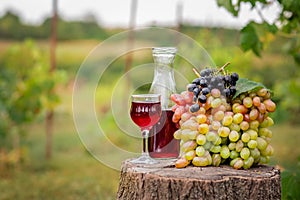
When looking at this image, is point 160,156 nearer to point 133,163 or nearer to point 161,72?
point 133,163

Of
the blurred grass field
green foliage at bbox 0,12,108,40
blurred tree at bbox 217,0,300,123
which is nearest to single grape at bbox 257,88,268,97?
blurred tree at bbox 217,0,300,123

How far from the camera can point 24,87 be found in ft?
20.1

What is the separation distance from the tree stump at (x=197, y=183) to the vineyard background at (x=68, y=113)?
200 cm

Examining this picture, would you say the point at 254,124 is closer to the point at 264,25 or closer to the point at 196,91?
the point at 196,91

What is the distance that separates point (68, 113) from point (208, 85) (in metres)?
5.15

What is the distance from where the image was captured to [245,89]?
2.48 meters

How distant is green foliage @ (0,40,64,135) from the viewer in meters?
5.93

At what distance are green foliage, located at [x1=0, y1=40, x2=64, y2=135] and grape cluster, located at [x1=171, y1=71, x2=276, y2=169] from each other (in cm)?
367

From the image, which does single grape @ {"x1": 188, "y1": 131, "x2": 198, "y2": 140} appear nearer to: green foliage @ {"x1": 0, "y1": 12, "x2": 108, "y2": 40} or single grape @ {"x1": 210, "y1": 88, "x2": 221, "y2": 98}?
single grape @ {"x1": 210, "y1": 88, "x2": 221, "y2": 98}

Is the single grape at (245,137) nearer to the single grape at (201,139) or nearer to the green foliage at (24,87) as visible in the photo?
the single grape at (201,139)

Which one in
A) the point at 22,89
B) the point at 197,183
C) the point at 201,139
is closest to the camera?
the point at 197,183

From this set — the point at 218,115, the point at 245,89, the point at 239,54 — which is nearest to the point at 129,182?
the point at 218,115

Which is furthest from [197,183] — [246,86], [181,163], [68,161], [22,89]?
[68,161]

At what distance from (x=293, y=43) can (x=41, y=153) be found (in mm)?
3789
